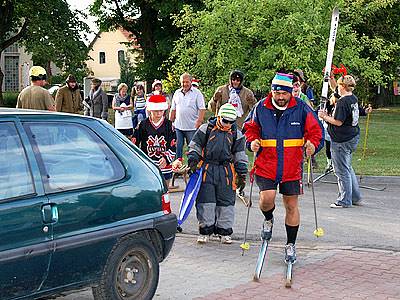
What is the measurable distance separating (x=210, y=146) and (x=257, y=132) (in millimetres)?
1267

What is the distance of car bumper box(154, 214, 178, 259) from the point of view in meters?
6.03

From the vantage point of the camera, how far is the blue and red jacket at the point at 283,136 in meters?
7.05

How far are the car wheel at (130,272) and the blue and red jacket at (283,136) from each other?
1670mm

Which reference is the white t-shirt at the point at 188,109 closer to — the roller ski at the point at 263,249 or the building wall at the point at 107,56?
the roller ski at the point at 263,249

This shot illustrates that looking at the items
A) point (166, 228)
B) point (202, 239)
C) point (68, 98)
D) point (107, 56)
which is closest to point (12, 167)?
point (166, 228)

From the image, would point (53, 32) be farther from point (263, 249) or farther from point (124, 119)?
point (263, 249)

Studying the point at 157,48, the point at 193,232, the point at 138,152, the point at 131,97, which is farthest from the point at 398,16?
the point at 138,152

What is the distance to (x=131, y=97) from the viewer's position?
18500 mm

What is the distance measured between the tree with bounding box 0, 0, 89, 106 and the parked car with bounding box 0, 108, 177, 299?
27.3m

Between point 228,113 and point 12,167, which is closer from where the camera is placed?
point 12,167

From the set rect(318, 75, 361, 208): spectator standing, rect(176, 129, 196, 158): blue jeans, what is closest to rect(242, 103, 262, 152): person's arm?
rect(318, 75, 361, 208): spectator standing

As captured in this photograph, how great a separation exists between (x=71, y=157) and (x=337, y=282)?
294 cm

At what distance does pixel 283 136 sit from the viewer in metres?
7.04

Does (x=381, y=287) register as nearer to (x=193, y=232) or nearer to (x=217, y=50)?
(x=193, y=232)
